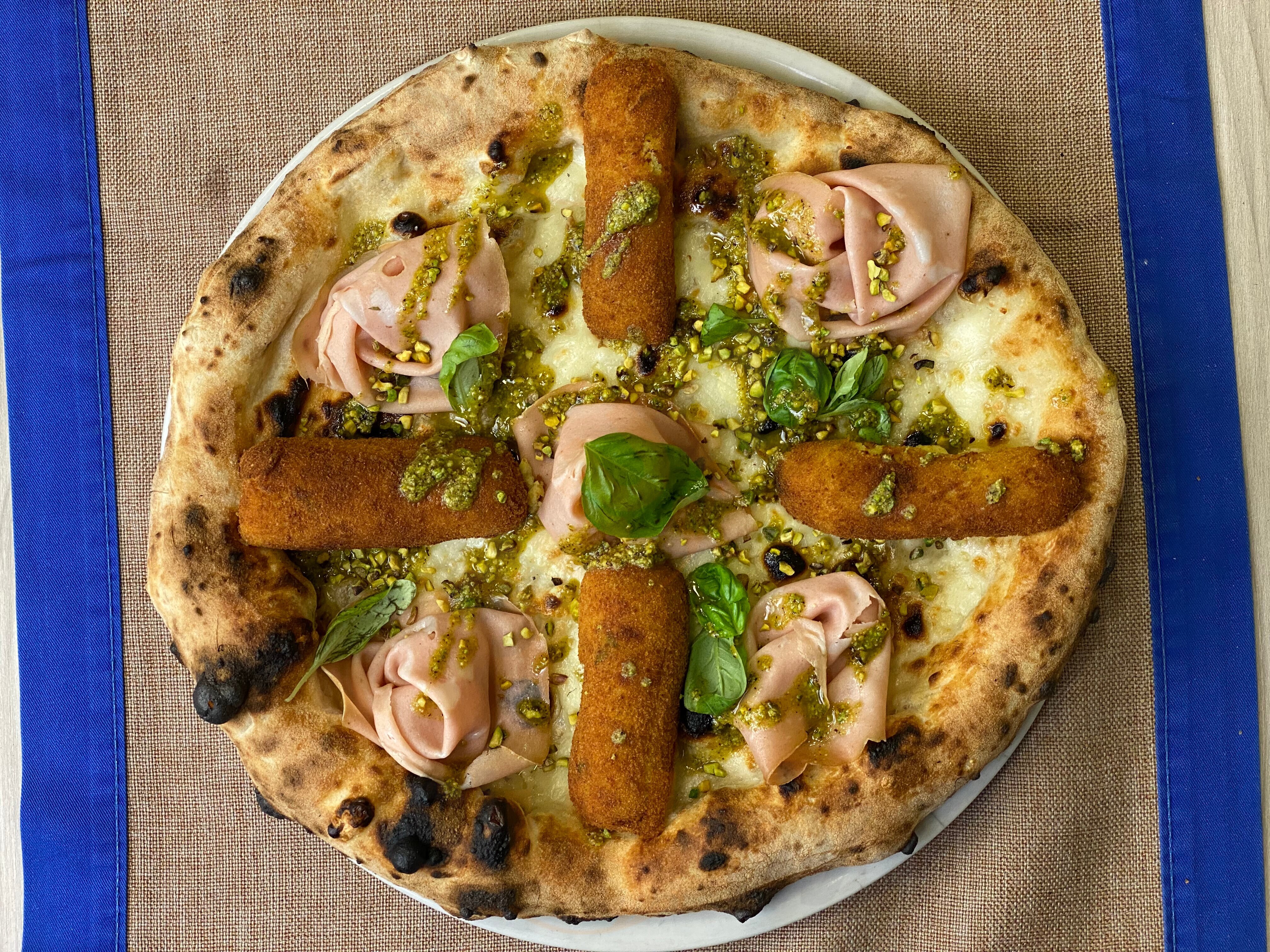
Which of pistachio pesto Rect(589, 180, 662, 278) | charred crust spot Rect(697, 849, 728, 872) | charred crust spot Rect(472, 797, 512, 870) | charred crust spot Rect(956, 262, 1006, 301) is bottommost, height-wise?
charred crust spot Rect(697, 849, 728, 872)

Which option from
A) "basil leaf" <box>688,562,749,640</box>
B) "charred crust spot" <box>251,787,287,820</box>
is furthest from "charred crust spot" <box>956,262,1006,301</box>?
"charred crust spot" <box>251,787,287,820</box>

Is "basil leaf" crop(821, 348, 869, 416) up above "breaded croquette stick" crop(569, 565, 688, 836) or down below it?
above

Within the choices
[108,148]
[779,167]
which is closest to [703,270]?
[779,167]

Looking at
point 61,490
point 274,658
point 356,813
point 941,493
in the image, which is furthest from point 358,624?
point 941,493

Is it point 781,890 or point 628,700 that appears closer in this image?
point 628,700

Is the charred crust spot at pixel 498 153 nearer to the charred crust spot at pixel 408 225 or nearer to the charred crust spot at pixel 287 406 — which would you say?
the charred crust spot at pixel 408 225

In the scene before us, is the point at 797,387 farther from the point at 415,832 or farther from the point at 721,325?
the point at 415,832

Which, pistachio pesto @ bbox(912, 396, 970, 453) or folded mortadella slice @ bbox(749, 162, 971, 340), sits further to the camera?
pistachio pesto @ bbox(912, 396, 970, 453)

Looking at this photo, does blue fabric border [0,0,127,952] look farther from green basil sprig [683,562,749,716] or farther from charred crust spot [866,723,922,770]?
charred crust spot [866,723,922,770]
